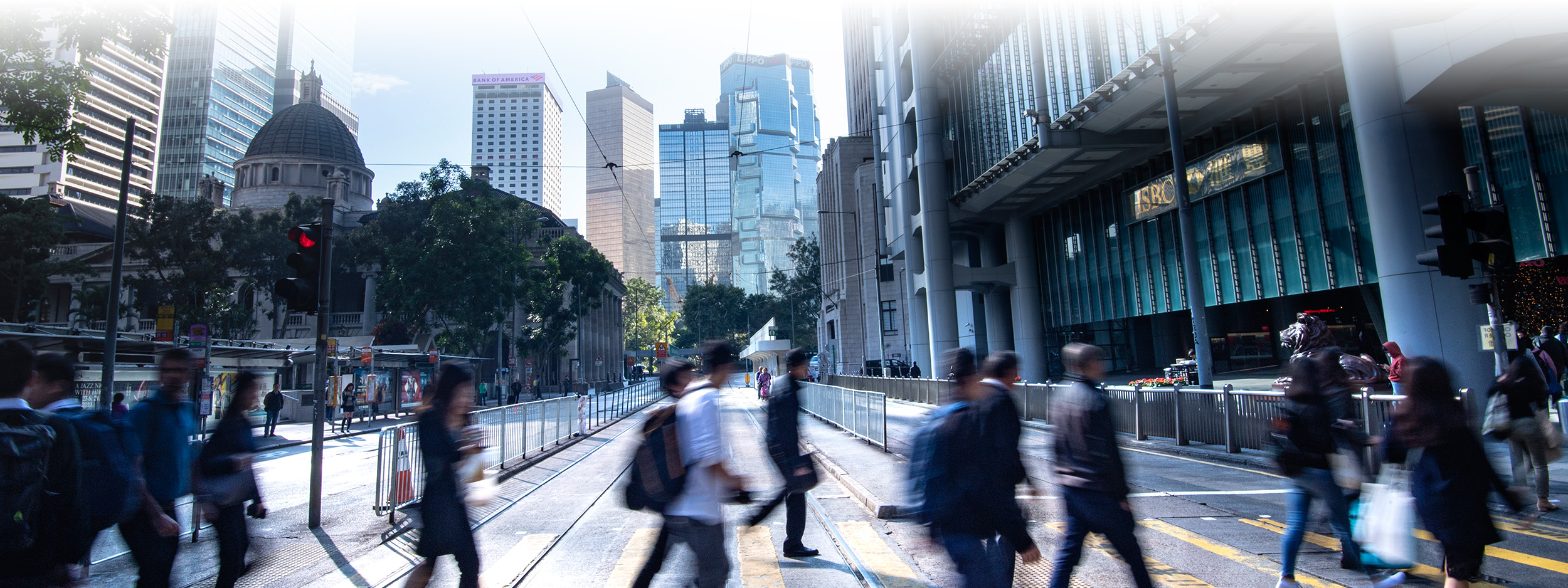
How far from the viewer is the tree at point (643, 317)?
112500 mm

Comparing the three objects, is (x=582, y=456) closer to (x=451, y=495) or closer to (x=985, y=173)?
(x=451, y=495)

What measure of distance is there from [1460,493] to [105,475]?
6.95 metres

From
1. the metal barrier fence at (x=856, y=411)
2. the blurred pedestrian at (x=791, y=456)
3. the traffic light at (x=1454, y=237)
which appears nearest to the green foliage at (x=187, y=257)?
the metal barrier fence at (x=856, y=411)

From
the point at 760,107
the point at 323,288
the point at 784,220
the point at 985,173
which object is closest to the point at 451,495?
the point at 323,288

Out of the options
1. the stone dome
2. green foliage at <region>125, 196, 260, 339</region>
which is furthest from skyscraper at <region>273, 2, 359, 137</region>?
green foliage at <region>125, 196, 260, 339</region>

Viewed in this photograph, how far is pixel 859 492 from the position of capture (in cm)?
947

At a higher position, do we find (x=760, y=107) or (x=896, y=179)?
(x=760, y=107)

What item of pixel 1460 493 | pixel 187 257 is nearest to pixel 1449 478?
pixel 1460 493

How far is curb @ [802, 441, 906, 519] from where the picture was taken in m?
8.10

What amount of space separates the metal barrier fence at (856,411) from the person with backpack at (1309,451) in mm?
5744

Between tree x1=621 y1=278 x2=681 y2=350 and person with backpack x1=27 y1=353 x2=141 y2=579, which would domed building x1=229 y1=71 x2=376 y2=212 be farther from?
person with backpack x1=27 y1=353 x2=141 y2=579

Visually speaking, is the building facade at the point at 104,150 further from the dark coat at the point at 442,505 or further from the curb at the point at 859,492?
the dark coat at the point at 442,505

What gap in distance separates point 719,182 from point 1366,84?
16587cm

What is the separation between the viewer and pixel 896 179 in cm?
4238
